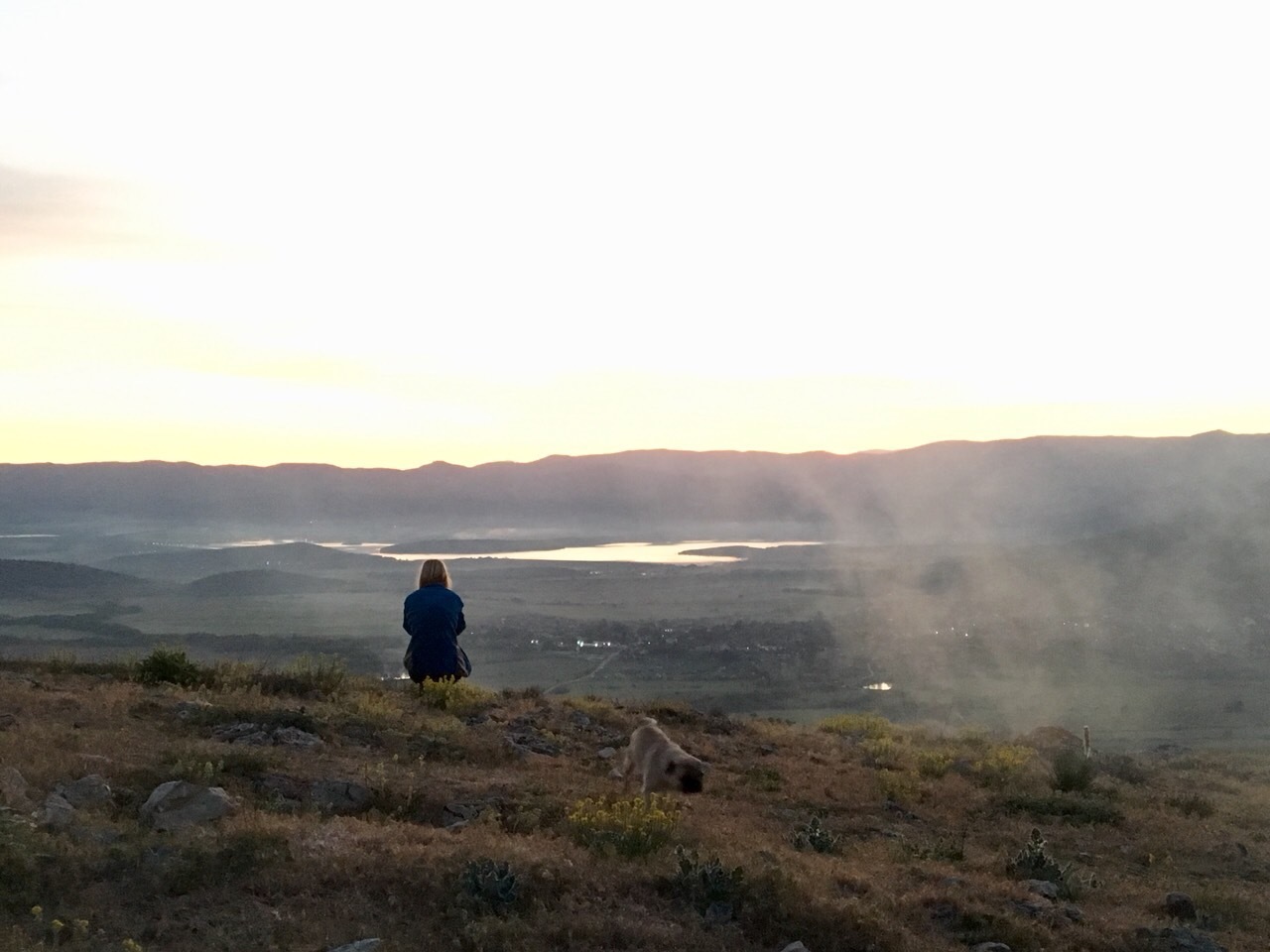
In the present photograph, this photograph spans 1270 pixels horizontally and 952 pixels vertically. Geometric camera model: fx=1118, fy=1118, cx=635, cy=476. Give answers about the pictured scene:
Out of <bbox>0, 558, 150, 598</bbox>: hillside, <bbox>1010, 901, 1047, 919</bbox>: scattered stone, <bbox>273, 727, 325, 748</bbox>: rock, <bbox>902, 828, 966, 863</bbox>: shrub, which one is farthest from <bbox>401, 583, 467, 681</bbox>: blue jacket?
<bbox>0, 558, 150, 598</bbox>: hillside

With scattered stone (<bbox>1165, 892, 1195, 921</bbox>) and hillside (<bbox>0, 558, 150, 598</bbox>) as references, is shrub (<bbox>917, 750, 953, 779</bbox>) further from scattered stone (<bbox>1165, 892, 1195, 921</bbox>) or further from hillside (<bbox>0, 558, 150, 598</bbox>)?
hillside (<bbox>0, 558, 150, 598</bbox>)

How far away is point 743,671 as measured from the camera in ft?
146

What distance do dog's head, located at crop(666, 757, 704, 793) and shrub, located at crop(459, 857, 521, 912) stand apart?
121 inches

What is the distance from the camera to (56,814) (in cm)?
619

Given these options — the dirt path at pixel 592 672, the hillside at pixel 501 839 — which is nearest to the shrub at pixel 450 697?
the hillside at pixel 501 839

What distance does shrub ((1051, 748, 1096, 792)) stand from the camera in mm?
12547

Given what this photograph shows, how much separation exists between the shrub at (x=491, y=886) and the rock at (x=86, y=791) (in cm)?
245

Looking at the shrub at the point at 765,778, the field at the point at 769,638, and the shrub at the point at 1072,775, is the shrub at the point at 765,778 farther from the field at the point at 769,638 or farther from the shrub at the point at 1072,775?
the field at the point at 769,638

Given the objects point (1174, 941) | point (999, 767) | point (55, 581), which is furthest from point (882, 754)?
point (55, 581)

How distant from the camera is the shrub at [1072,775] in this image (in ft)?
41.2

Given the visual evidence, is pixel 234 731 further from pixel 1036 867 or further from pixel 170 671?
pixel 1036 867

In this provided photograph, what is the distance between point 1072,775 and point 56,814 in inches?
411

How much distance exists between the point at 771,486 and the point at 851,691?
392 ft

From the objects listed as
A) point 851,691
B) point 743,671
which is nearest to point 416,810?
point 851,691
